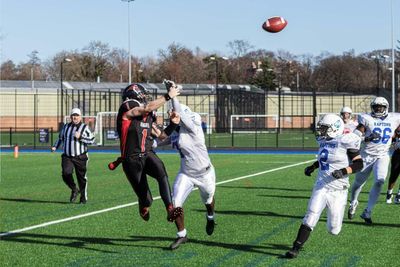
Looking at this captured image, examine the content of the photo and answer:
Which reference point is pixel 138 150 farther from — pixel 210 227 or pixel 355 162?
pixel 355 162

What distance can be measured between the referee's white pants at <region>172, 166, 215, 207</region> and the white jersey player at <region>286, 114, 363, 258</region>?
165 centimetres

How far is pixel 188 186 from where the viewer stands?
398 inches

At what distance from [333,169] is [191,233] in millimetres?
2557

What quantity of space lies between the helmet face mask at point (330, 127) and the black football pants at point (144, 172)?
6.60 ft

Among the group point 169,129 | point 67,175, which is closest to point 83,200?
point 67,175

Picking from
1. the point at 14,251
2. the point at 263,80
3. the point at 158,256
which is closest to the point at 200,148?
the point at 158,256

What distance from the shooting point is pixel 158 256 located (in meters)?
9.05

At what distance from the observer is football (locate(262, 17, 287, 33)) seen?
1418cm

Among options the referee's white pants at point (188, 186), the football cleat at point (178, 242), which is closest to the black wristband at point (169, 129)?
the referee's white pants at point (188, 186)

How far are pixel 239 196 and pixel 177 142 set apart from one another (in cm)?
651

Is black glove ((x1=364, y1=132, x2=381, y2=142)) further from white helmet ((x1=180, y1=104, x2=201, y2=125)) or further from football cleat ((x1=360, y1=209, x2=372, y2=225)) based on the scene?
white helmet ((x1=180, y1=104, x2=201, y2=125))

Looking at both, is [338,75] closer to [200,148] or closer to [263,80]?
[263,80]

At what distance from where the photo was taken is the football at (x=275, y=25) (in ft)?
46.5

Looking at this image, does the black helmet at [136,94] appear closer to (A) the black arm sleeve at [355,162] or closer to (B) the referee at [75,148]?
(A) the black arm sleeve at [355,162]
